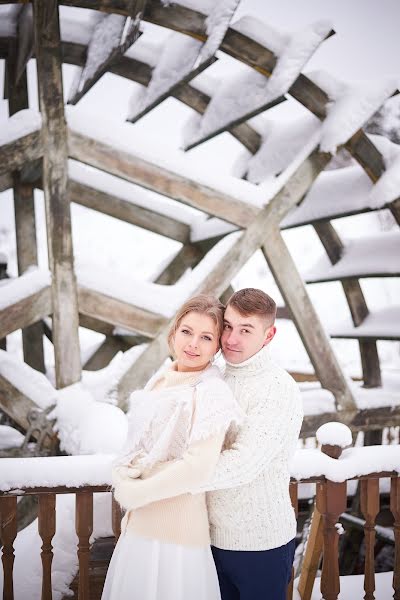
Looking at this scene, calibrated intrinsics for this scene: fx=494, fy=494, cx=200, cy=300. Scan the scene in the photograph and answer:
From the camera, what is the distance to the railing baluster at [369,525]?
2191 mm

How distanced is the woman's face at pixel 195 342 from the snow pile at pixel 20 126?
2.44 metres

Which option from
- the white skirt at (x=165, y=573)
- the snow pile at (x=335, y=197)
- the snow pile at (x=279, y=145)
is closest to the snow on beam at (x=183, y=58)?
the snow pile at (x=279, y=145)

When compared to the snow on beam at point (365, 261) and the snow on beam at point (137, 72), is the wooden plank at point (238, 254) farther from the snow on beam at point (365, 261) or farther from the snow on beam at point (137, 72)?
the snow on beam at point (365, 261)

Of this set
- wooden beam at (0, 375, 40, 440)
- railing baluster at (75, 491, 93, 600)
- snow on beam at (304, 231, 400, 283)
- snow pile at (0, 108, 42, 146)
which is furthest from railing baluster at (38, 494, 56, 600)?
snow on beam at (304, 231, 400, 283)

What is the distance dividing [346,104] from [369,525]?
353 cm

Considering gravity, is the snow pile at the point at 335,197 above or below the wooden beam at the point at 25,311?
above

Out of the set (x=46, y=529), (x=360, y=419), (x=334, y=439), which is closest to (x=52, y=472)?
(x=46, y=529)

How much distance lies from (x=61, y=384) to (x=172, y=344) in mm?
2110

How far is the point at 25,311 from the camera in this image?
3426 millimetres

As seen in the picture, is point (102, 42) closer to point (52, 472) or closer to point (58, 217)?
point (58, 217)

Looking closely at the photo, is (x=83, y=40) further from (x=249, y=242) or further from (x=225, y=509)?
(x=225, y=509)

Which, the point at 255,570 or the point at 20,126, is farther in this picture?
the point at 20,126

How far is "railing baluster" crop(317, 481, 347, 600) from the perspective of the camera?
2131 mm

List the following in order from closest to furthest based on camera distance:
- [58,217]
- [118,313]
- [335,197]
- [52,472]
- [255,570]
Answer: [255,570]
[52,472]
[58,217]
[118,313]
[335,197]
